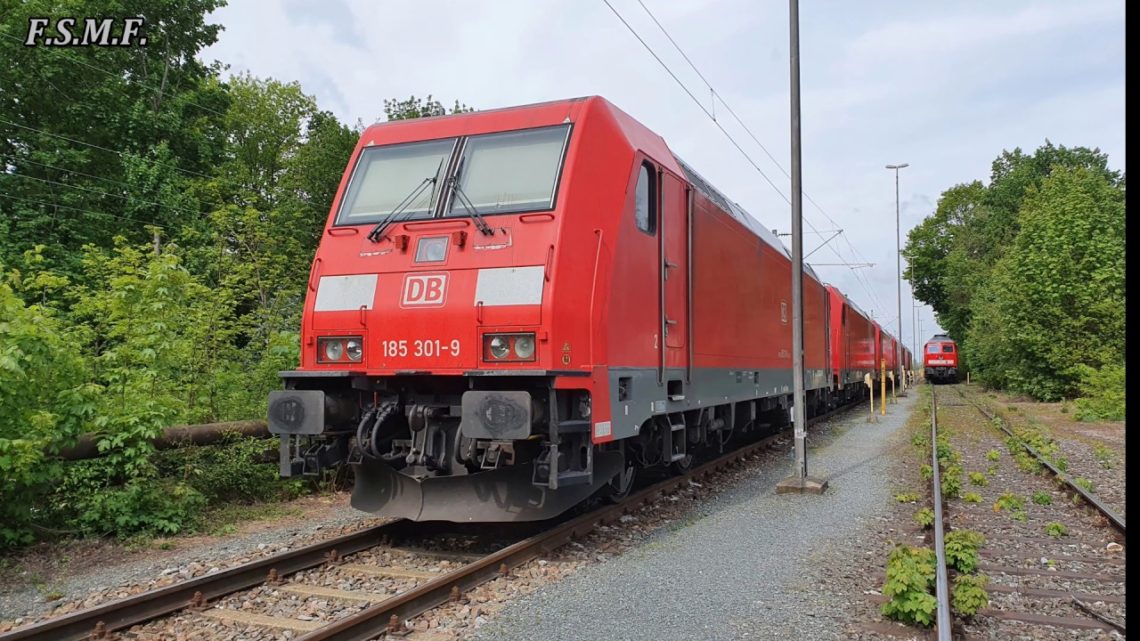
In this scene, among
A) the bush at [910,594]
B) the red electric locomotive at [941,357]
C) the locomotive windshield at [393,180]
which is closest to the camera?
the bush at [910,594]

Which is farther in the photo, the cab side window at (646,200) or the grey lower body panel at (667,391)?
the cab side window at (646,200)

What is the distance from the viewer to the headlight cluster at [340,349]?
6172 millimetres

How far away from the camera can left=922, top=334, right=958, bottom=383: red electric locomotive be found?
157 feet

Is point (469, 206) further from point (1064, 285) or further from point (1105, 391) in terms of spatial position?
point (1105, 391)

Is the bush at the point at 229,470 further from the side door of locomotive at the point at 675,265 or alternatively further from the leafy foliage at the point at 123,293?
the side door of locomotive at the point at 675,265

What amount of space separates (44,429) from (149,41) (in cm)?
2171

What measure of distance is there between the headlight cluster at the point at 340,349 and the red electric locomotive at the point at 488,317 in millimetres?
13

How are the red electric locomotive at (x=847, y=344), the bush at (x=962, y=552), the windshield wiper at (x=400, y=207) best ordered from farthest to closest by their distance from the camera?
the red electric locomotive at (x=847, y=344)
the windshield wiper at (x=400, y=207)
the bush at (x=962, y=552)

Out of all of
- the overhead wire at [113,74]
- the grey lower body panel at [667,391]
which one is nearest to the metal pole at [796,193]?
the grey lower body panel at [667,391]

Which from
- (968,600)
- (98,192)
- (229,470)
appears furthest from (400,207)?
(98,192)

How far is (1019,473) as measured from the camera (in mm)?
10227

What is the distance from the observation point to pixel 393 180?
6.72 meters

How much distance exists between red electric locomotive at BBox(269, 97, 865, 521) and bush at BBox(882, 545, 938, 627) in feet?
7.07

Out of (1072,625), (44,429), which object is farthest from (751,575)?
(44,429)
